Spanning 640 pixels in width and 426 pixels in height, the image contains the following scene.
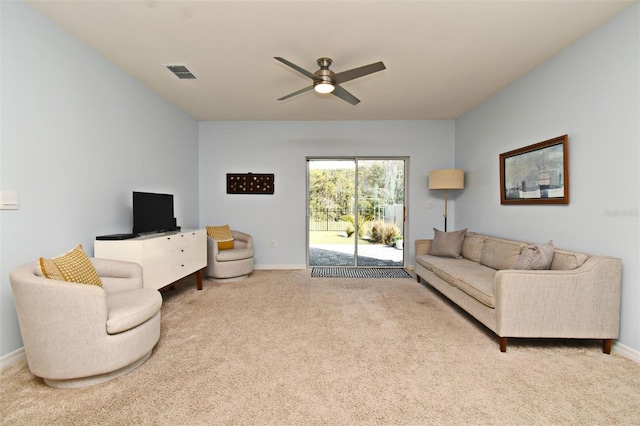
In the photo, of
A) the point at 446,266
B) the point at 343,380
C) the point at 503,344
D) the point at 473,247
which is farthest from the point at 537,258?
the point at 343,380

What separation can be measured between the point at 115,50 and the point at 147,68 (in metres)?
0.39

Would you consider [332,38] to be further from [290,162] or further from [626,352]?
[626,352]

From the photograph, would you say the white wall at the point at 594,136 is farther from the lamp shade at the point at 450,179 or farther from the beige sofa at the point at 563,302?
the lamp shade at the point at 450,179

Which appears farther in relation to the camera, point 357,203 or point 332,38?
point 357,203

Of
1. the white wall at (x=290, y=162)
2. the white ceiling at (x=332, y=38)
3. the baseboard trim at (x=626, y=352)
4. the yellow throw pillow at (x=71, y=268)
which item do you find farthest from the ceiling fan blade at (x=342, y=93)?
the baseboard trim at (x=626, y=352)

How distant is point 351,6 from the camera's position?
7.48 feet

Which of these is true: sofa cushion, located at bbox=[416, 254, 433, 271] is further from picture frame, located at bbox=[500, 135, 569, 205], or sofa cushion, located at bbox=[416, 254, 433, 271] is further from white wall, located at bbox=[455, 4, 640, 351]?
picture frame, located at bbox=[500, 135, 569, 205]

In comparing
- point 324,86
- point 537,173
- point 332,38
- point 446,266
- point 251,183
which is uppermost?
point 332,38

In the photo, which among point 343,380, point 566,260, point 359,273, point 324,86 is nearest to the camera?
point 343,380

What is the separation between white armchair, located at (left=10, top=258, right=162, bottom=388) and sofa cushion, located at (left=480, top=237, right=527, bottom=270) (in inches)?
137

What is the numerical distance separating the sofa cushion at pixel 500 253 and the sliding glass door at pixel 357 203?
197cm

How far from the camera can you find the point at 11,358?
2.14m

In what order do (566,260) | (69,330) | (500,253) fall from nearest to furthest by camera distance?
(69,330) → (566,260) → (500,253)

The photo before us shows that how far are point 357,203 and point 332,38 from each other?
10.5ft
